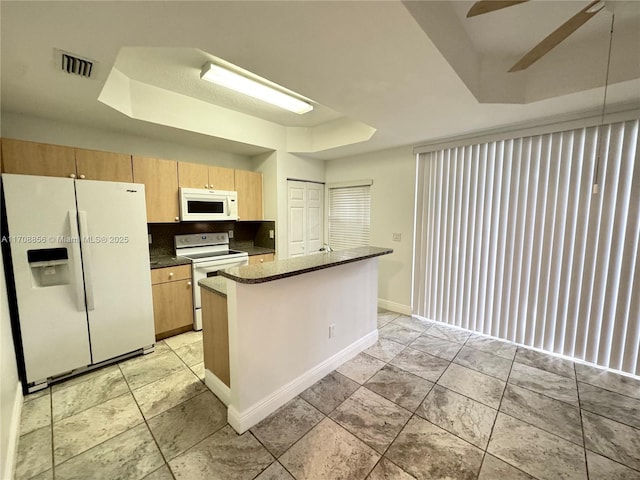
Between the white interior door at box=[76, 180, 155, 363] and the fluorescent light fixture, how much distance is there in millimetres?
1273

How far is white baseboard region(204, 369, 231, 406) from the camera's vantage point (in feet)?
6.54

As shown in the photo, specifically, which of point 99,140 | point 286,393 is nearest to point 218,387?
point 286,393

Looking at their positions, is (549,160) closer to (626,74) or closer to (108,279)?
(626,74)

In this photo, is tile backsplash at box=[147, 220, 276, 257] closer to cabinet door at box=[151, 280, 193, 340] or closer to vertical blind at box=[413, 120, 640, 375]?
cabinet door at box=[151, 280, 193, 340]

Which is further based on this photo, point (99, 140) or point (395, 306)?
point (395, 306)

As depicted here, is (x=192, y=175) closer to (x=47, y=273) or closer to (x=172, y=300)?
(x=172, y=300)

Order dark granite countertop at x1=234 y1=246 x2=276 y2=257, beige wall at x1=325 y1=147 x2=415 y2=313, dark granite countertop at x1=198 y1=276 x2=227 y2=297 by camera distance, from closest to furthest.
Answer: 1. dark granite countertop at x1=198 y1=276 x2=227 y2=297
2. beige wall at x1=325 y1=147 x2=415 y2=313
3. dark granite countertop at x1=234 y1=246 x2=276 y2=257

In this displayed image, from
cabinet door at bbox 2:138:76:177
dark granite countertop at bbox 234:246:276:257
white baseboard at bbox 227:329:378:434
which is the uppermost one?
cabinet door at bbox 2:138:76:177

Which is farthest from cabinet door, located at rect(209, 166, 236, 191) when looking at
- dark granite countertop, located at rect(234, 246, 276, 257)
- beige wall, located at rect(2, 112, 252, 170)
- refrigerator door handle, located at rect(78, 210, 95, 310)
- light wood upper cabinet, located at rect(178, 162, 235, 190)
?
refrigerator door handle, located at rect(78, 210, 95, 310)

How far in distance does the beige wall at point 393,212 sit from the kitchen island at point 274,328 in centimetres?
135

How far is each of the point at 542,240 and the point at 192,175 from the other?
4.04 meters

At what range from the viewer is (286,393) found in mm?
2025

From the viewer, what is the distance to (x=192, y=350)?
109 inches

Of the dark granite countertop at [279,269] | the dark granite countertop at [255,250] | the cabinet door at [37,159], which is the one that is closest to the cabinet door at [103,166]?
the cabinet door at [37,159]
